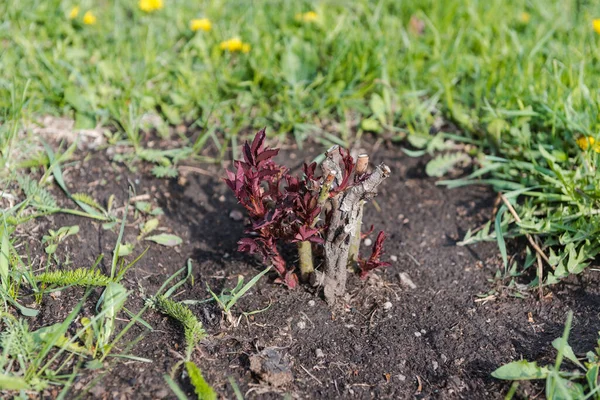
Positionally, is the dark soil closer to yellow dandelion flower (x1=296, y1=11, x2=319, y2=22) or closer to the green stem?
the green stem

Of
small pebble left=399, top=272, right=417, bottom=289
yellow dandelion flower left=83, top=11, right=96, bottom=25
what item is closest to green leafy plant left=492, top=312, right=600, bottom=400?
A: small pebble left=399, top=272, right=417, bottom=289

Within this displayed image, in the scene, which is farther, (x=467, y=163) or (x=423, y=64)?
(x=423, y=64)

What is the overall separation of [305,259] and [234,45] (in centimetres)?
175

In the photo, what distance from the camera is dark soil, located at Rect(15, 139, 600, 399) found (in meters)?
2.13

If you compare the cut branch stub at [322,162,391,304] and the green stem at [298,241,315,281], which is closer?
the cut branch stub at [322,162,391,304]

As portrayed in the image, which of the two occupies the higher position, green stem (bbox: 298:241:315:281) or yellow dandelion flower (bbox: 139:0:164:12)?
yellow dandelion flower (bbox: 139:0:164:12)

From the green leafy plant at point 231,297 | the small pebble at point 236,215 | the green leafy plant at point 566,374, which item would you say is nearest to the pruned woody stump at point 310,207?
the green leafy plant at point 231,297

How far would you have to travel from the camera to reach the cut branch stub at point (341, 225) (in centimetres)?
206

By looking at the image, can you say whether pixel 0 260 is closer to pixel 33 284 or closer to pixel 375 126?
pixel 33 284

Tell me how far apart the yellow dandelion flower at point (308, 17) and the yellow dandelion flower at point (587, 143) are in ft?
6.11

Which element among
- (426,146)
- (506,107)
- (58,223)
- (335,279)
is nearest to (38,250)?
(58,223)

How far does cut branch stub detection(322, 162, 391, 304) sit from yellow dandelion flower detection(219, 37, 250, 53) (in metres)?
1.73

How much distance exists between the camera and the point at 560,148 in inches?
118

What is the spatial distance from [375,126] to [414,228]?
2.43 ft
